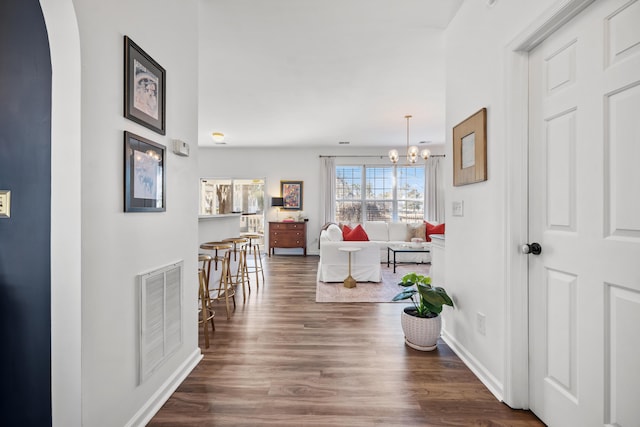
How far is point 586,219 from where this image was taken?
1.22m

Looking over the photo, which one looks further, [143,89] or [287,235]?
[287,235]

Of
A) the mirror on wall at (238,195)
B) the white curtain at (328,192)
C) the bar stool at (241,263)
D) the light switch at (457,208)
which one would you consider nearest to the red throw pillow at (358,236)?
the bar stool at (241,263)

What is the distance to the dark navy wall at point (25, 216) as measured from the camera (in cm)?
109

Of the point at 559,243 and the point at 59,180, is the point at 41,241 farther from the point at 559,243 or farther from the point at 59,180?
the point at 559,243

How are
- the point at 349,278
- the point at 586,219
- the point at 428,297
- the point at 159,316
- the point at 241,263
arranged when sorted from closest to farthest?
1. the point at 586,219
2. the point at 159,316
3. the point at 428,297
4. the point at 241,263
5. the point at 349,278

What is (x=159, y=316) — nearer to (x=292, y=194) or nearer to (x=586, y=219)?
(x=586, y=219)

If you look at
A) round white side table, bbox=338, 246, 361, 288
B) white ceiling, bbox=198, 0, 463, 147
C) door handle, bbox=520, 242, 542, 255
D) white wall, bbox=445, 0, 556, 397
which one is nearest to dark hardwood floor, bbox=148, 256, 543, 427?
white wall, bbox=445, 0, 556, 397

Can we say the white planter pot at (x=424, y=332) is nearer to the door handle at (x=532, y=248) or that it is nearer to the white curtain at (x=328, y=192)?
the door handle at (x=532, y=248)

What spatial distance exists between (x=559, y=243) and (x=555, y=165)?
39cm

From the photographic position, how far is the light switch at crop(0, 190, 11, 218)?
110cm

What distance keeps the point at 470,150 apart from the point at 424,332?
4.75 feet

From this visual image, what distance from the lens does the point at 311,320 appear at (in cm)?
283

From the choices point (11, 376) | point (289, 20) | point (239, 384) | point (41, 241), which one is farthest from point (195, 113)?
point (239, 384)

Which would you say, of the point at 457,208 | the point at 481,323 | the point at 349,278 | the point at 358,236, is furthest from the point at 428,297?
the point at 358,236
